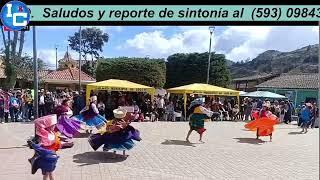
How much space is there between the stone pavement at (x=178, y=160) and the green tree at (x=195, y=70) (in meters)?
35.8

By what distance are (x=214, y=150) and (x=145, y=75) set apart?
2903 centimetres

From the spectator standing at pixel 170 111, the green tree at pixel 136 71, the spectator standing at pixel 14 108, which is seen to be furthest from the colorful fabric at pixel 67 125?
the green tree at pixel 136 71

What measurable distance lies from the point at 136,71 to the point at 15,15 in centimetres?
3325

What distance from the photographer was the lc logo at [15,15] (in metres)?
8.21

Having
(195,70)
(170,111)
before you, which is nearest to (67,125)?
(170,111)

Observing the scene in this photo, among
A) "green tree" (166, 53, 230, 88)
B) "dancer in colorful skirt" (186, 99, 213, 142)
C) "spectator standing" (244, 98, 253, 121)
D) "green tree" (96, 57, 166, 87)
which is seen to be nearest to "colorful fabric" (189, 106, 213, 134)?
"dancer in colorful skirt" (186, 99, 213, 142)

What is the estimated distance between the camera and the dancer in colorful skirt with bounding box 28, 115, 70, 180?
7.92 m

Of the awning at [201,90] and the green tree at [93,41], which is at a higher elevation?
the green tree at [93,41]

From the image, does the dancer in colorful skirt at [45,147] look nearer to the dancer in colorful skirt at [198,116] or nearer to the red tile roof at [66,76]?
the dancer in colorful skirt at [198,116]

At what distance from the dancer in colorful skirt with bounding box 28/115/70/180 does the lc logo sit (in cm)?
186

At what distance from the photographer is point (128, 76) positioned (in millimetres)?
42312

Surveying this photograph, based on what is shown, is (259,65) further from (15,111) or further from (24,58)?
(15,111)
